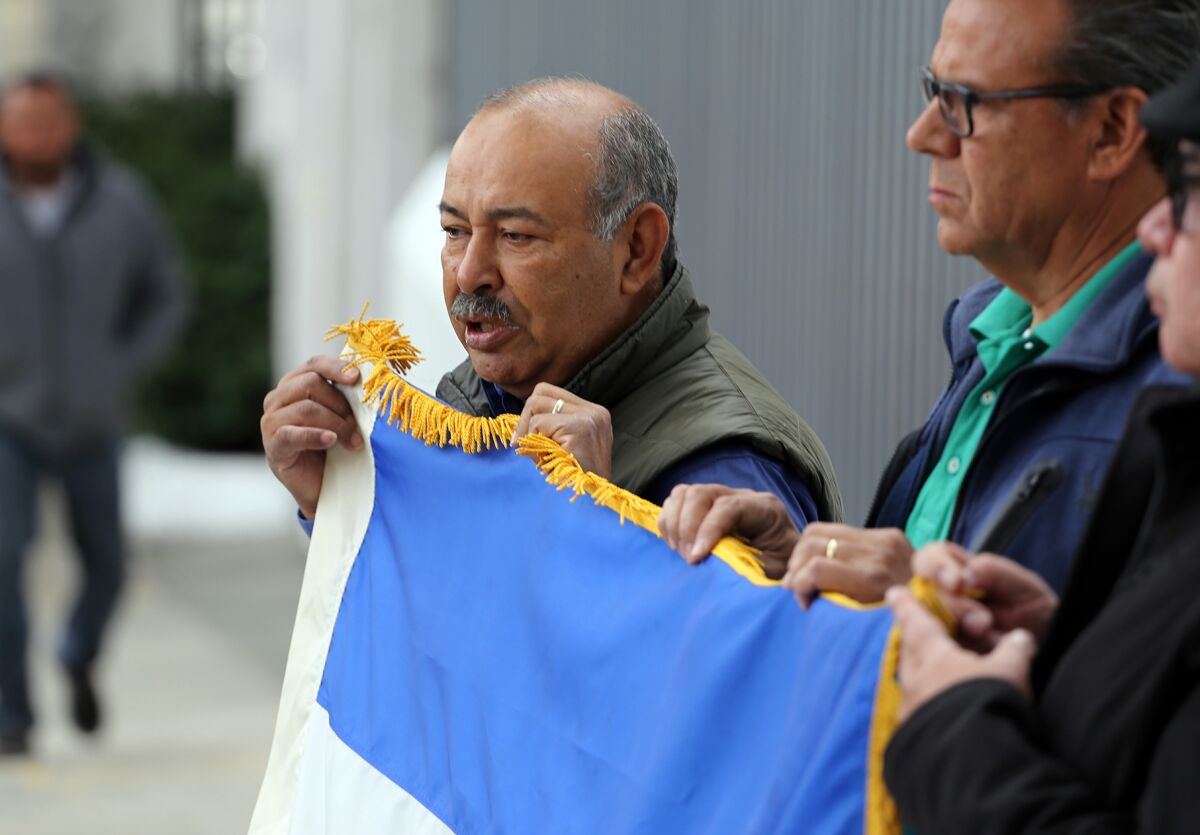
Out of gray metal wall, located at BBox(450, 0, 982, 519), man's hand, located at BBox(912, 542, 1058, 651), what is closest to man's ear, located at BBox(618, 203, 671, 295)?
man's hand, located at BBox(912, 542, 1058, 651)

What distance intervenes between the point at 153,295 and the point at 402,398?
5241 millimetres

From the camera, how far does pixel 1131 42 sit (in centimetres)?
212

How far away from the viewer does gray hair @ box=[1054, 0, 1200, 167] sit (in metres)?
2.11

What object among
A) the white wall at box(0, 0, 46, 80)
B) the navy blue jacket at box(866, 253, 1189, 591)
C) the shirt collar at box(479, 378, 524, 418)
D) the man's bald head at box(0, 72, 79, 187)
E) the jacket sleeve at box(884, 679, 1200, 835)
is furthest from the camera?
A: the white wall at box(0, 0, 46, 80)

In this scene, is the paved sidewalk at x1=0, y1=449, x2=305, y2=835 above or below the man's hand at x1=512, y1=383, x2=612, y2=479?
below

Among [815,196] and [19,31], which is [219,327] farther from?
[815,196]

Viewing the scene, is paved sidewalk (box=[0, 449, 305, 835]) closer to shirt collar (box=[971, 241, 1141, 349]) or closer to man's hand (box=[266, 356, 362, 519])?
man's hand (box=[266, 356, 362, 519])

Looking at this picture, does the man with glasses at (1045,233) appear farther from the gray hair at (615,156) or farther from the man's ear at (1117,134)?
the gray hair at (615,156)

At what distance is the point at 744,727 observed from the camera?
2.02 m

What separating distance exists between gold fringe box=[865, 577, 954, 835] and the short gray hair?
3.75 feet

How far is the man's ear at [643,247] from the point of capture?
113 inches

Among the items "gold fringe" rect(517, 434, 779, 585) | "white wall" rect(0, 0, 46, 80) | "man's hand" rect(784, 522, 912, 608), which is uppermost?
"man's hand" rect(784, 522, 912, 608)

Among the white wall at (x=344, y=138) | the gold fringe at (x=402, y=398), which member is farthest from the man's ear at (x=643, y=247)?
the white wall at (x=344, y=138)

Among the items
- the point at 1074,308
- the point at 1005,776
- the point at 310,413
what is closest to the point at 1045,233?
the point at 1074,308
